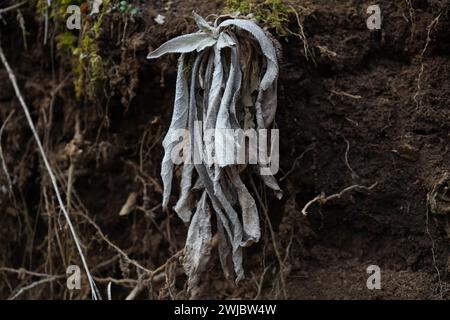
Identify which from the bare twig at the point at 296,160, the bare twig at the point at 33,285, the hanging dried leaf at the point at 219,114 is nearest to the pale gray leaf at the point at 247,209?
Answer: the hanging dried leaf at the point at 219,114

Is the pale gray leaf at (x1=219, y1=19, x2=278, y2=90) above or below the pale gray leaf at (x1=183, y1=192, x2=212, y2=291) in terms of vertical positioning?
above

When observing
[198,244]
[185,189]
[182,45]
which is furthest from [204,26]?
[198,244]

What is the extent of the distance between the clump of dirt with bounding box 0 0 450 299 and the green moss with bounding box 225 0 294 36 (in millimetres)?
35

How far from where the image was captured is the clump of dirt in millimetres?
1690

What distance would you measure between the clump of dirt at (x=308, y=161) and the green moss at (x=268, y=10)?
0.04 m

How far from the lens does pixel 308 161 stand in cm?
179

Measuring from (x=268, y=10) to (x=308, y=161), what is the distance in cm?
42

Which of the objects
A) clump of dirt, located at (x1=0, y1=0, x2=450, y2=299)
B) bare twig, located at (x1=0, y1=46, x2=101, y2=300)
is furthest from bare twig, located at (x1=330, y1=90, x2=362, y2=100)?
bare twig, located at (x1=0, y1=46, x2=101, y2=300)

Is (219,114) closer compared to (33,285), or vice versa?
(219,114)

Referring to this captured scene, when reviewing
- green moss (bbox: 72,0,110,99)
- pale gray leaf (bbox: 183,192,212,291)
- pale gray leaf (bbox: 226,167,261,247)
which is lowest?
pale gray leaf (bbox: 183,192,212,291)

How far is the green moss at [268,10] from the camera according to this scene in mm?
1686

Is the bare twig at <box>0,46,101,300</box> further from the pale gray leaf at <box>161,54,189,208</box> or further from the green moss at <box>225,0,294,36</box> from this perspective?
the green moss at <box>225,0,294,36</box>

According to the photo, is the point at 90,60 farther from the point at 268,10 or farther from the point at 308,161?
the point at 308,161

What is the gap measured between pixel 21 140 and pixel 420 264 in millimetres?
1292
